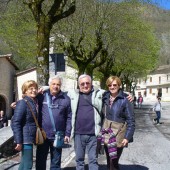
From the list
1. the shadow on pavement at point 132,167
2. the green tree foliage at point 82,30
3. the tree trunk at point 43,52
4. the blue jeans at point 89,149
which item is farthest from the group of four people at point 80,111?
the green tree foliage at point 82,30

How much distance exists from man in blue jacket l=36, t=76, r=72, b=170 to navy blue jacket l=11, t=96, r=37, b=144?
23 centimetres

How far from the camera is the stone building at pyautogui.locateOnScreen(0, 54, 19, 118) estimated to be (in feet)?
125

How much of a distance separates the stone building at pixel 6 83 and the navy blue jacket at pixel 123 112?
107 ft

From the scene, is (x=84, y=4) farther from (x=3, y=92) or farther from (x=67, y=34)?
(x=3, y=92)

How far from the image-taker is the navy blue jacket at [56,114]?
5.48m

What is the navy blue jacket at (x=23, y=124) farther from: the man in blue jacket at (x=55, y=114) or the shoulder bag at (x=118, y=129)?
the shoulder bag at (x=118, y=129)

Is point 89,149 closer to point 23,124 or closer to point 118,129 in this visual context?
point 118,129

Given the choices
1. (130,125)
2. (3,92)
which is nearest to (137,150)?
(130,125)

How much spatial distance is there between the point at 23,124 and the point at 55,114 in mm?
518

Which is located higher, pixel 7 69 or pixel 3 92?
pixel 7 69

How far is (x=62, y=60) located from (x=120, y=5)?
1215 centimetres

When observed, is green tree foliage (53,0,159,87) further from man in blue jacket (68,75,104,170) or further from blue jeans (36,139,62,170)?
blue jeans (36,139,62,170)

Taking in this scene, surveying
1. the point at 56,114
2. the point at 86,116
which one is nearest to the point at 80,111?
the point at 86,116

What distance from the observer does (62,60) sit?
959 cm
